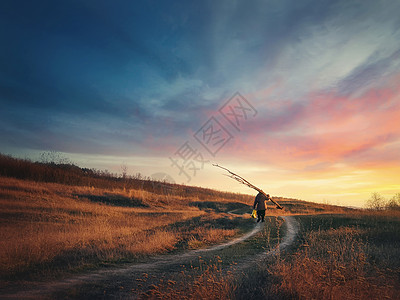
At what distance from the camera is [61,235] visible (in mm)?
13227

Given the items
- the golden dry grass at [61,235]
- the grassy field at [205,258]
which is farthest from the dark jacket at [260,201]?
the golden dry grass at [61,235]

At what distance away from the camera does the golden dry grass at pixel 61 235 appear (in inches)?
391

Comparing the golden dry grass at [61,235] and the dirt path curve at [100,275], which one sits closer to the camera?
the dirt path curve at [100,275]

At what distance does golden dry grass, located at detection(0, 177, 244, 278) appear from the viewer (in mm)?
9930

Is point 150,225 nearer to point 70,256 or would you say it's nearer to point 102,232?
point 102,232

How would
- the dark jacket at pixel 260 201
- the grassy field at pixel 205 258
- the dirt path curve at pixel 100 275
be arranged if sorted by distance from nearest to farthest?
the grassy field at pixel 205 258, the dirt path curve at pixel 100 275, the dark jacket at pixel 260 201

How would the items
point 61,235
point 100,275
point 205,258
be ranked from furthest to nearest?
point 61,235, point 205,258, point 100,275

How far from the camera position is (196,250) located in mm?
12938

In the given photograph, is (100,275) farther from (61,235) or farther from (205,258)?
(61,235)

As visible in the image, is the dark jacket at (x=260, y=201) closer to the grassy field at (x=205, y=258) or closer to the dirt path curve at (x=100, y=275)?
the grassy field at (x=205, y=258)

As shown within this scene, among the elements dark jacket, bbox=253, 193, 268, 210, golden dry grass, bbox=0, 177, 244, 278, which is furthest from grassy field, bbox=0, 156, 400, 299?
dark jacket, bbox=253, 193, 268, 210

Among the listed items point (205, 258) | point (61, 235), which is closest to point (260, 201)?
point (205, 258)

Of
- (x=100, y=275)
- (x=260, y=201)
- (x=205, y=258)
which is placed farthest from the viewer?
(x=260, y=201)

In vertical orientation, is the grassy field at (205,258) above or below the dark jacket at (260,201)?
below
